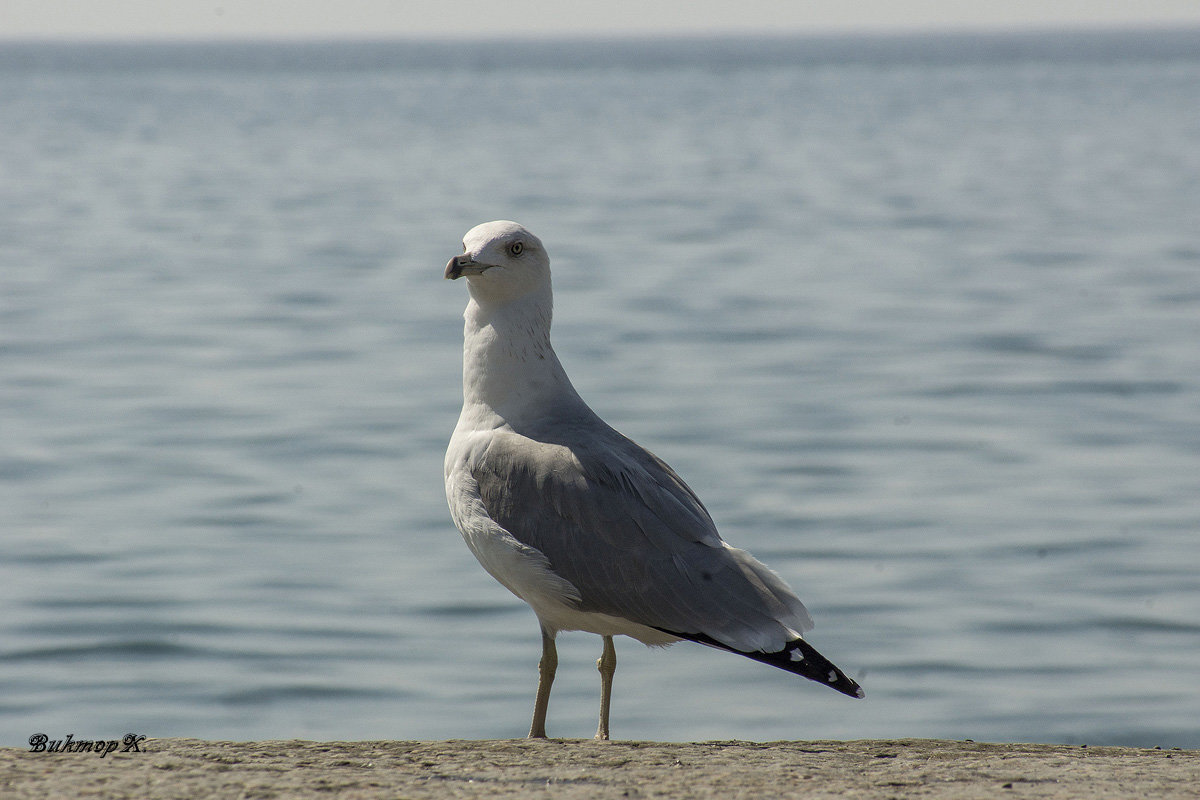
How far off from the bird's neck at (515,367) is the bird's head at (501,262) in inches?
1.9

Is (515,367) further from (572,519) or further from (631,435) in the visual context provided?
(631,435)

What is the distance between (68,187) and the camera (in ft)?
145

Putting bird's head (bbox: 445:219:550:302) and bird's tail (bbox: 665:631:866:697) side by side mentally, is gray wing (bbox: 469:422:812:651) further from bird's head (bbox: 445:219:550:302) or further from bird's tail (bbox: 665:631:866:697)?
bird's head (bbox: 445:219:550:302)

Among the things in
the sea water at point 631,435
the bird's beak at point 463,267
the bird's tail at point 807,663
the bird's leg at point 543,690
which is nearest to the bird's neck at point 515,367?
the bird's beak at point 463,267

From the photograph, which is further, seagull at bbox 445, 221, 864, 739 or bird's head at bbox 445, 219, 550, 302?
bird's head at bbox 445, 219, 550, 302

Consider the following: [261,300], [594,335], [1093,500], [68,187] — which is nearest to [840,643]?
[1093,500]

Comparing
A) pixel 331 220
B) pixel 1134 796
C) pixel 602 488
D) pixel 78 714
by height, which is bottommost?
pixel 78 714

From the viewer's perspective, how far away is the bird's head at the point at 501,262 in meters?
5.84

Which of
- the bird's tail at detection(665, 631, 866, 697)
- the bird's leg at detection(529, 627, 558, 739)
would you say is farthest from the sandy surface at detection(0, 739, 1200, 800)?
the bird's leg at detection(529, 627, 558, 739)

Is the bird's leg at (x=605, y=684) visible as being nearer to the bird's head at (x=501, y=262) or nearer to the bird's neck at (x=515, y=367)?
the bird's neck at (x=515, y=367)

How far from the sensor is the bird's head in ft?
19.2

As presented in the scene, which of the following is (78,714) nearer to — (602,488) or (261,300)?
(602,488)

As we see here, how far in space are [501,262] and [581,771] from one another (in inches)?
83.4

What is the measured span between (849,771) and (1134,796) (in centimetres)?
84
